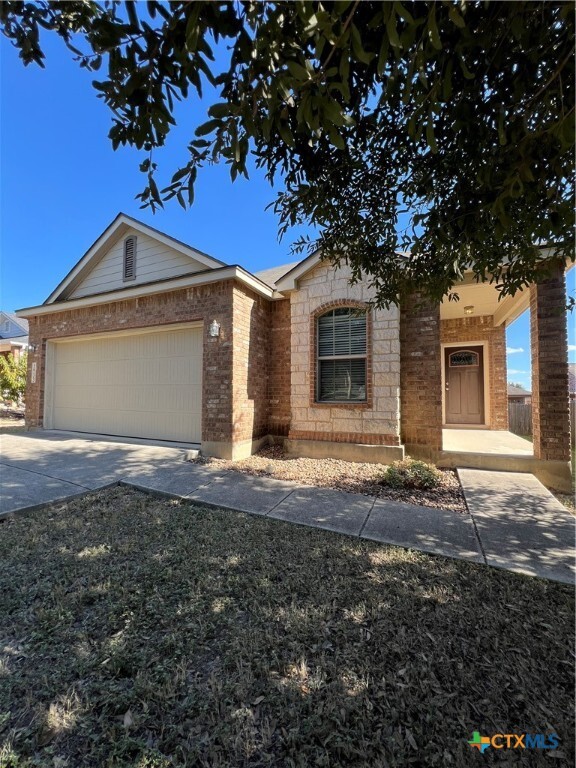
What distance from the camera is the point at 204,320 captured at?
22.9 feet

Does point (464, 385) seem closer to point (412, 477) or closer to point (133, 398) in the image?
Result: point (412, 477)

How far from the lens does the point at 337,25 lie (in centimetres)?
143

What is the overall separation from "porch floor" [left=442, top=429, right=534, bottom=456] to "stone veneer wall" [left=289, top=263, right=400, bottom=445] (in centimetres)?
151

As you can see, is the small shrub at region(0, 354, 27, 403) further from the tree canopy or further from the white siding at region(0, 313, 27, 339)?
the tree canopy

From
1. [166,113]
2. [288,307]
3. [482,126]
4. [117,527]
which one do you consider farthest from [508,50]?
[288,307]

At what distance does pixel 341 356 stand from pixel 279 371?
1.69 meters

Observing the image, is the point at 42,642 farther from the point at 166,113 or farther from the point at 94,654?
the point at 166,113

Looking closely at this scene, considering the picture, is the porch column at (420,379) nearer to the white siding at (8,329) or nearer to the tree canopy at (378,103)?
the tree canopy at (378,103)

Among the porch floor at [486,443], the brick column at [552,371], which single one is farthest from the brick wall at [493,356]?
the brick column at [552,371]

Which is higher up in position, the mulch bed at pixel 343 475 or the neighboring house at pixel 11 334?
the neighboring house at pixel 11 334

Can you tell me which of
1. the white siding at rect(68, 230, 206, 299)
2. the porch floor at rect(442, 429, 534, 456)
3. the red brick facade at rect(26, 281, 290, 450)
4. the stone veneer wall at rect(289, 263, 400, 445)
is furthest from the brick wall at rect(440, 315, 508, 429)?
the white siding at rect(68, 230, 206, 299)

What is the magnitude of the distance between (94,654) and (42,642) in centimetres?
40

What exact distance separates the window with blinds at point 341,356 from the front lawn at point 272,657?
4168mm

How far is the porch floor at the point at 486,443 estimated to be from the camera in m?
6.35
